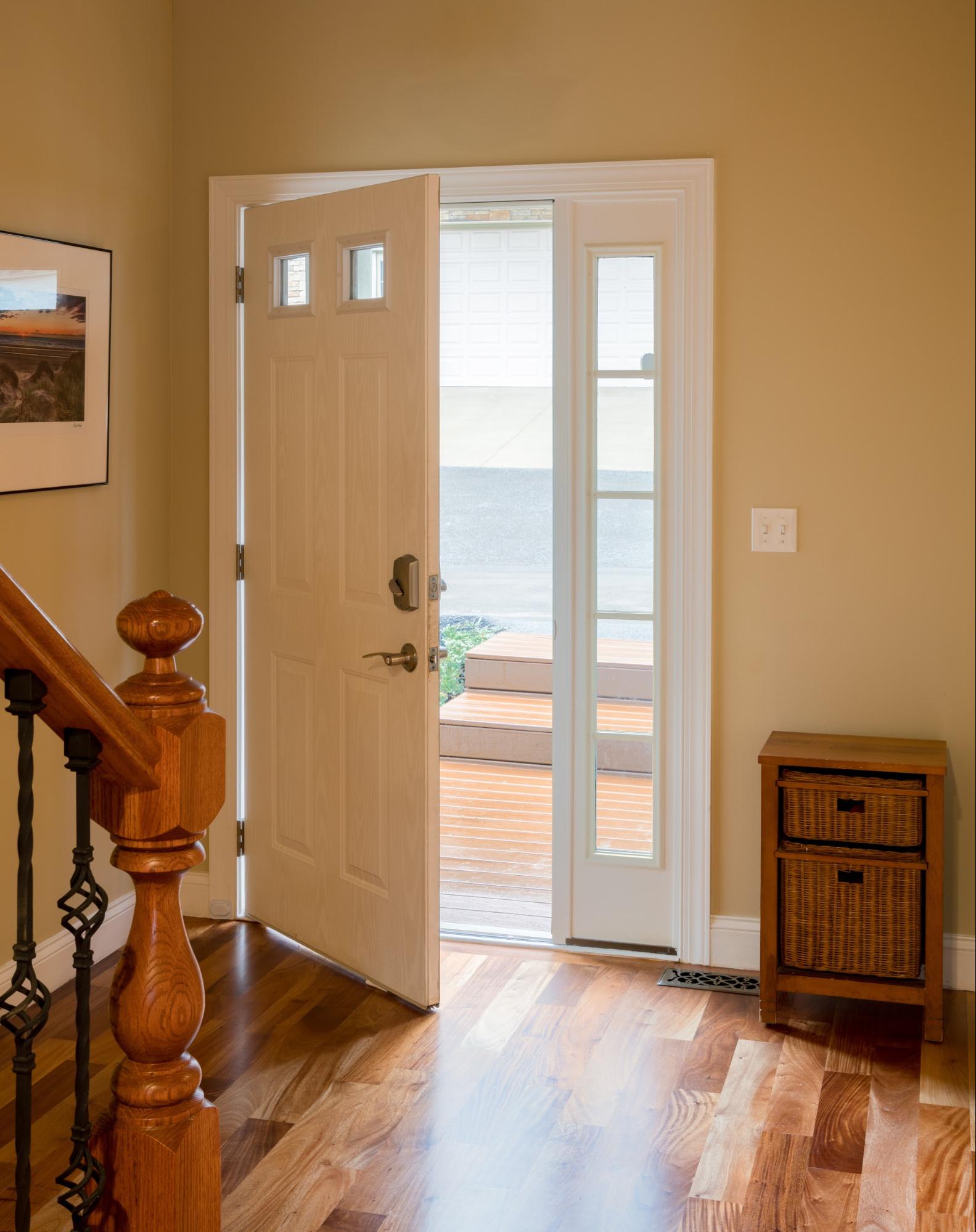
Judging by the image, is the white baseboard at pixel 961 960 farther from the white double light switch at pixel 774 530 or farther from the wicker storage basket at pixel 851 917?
the white double light switch at pixel 774 530

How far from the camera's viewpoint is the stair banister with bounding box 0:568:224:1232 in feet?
4.71

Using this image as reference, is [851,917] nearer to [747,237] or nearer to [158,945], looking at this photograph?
[747,237]

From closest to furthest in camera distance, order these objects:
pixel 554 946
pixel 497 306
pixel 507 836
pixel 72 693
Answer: pixel 72 693
pixel 554 946
pixel 507 836
pixel 497 306

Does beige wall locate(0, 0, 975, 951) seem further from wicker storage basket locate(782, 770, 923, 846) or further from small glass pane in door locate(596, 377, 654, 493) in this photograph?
wicker storage basket locate(782, 770, 923, 846)

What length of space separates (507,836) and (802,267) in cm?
243

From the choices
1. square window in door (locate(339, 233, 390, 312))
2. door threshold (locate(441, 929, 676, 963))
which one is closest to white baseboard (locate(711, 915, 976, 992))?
door threshold (locate(441, 929, 676, 963))

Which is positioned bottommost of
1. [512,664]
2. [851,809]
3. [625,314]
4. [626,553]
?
[851,809]

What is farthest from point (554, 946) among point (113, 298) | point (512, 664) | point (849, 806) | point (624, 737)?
point (512, 664)

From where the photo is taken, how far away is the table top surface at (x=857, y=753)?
3133mm

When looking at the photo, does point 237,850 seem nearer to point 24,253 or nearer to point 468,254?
point 24,253

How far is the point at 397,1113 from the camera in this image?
2746mm

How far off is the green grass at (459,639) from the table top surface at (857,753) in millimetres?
3745

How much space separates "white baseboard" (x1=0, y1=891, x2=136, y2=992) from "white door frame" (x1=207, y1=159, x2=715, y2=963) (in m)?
0.42

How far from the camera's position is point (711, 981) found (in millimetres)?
3518
